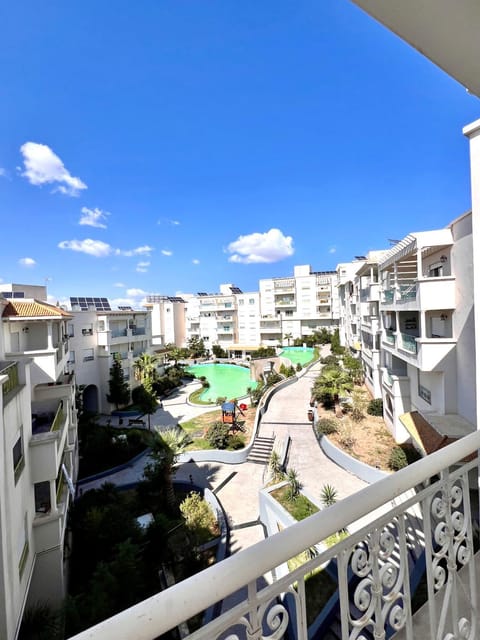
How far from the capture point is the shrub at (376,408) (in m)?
16.2

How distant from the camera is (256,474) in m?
13.3

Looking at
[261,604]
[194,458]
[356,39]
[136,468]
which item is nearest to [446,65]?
[356,39]

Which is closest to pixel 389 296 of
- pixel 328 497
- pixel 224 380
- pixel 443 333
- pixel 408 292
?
pixel 408 292

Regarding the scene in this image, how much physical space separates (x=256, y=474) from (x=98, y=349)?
1520 cm

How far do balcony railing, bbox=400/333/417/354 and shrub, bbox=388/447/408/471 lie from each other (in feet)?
12.2

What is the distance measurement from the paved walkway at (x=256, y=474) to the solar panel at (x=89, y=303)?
11.4m

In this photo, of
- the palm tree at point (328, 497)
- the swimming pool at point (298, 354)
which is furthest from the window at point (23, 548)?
the swimming pool at point (298, 354)

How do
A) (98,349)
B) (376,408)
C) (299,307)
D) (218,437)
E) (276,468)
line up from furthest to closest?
(299,307)
(98,349)
(376,408)
(218,437)
(276,468)

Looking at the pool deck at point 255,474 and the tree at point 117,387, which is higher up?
the tree at point 117,387

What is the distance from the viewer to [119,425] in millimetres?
20719

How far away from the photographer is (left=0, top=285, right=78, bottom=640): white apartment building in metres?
5.42

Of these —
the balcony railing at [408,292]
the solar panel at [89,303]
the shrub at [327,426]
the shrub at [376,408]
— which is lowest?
the shrub at [327,426]

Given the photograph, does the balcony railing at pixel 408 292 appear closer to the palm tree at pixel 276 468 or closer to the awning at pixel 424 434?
the awning at pixel 424 434

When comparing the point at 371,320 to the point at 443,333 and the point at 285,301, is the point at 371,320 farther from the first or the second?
the point at 285,301
